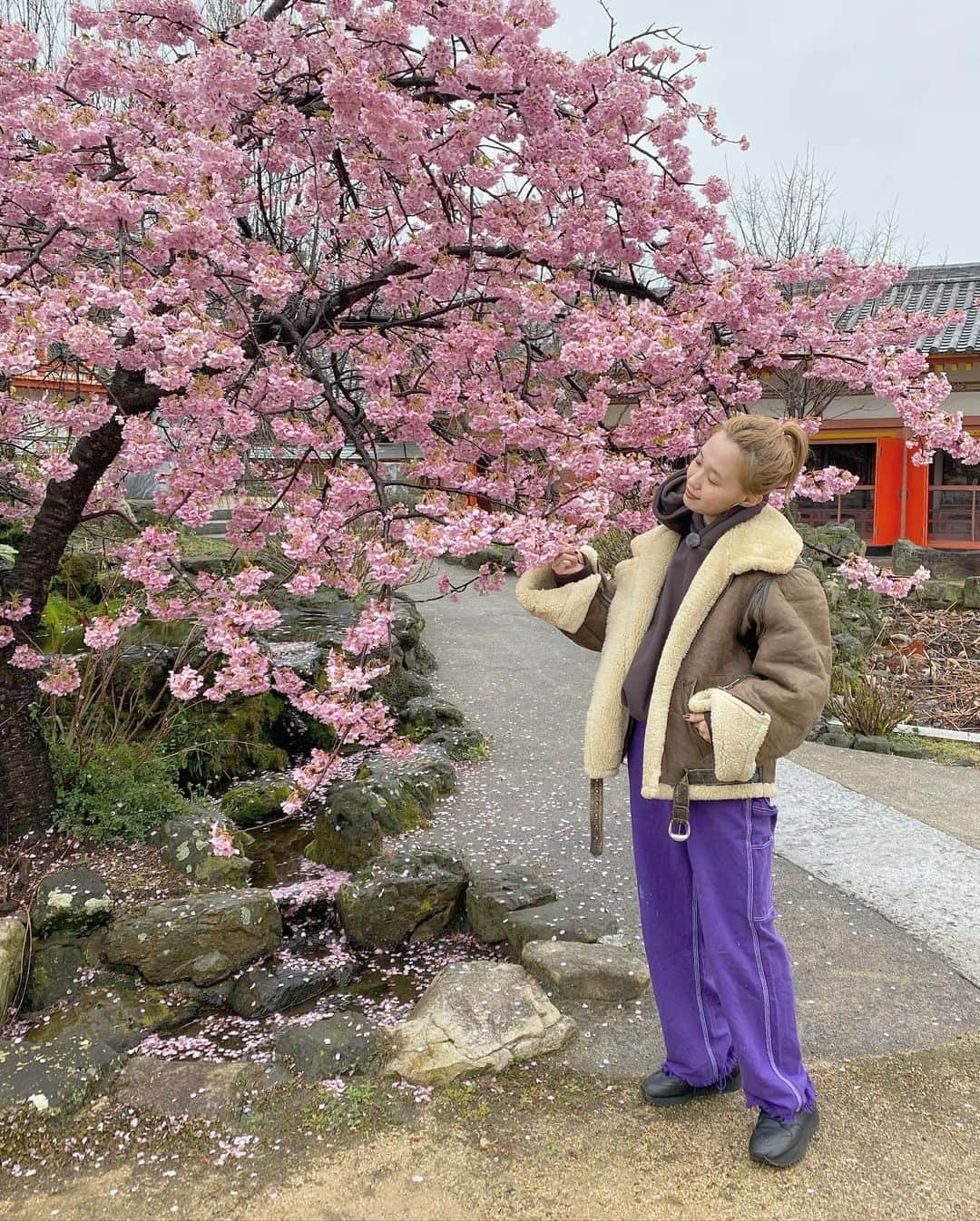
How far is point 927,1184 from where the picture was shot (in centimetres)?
195

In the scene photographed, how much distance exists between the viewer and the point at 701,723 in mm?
1846

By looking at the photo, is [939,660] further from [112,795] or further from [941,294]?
[112,795]

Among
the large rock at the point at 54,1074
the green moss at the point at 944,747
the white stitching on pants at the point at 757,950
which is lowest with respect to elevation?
the green moss at the point at 944,747

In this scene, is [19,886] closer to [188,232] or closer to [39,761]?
[39,761]

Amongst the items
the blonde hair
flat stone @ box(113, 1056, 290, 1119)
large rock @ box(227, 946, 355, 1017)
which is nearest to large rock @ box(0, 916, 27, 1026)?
flat stone @ box(113, 1056, 290, 1119)

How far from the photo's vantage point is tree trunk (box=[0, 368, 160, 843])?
3.46 metres

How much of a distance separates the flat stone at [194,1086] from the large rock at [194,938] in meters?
0.47

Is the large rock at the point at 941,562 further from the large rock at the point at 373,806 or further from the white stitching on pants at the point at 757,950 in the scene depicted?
the white stitching on pants at the point at 757,950

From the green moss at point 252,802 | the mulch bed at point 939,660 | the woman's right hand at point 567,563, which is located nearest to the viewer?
the woman's right hand at point 567,563

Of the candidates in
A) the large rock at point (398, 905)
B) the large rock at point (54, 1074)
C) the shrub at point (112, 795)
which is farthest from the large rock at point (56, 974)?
the large rock at point (398, 905)

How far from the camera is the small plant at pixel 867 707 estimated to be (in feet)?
20.5

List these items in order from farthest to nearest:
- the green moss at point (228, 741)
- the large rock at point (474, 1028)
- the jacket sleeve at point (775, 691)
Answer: the green moss at point (228, 741) < the large rock at point (474, 1028) < the jacket sleeve at point (775, 691)

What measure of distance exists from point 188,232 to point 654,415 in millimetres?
1801

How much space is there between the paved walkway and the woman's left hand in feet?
3.83
